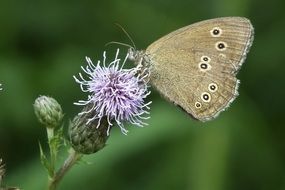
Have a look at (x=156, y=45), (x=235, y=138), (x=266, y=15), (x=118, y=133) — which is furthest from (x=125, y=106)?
(x=266, y=15)

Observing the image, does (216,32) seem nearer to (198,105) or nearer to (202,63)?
(202,63)

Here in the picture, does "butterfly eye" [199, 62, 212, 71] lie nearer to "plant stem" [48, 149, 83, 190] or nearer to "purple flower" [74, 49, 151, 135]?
"purple flower" [74, 49, 151, 135]

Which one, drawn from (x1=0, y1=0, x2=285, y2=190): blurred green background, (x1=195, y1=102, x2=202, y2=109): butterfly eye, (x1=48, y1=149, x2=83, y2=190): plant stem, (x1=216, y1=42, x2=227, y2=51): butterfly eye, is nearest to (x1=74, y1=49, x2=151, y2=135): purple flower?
(x1=48, y1=149, x2=83, y2=190): plant stem

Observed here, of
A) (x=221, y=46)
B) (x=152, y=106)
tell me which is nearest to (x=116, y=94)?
(x=221, y=46)

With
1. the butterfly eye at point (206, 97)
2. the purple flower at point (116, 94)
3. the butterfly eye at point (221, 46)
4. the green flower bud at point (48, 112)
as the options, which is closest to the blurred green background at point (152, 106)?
the green flower bud at point (48, 112)

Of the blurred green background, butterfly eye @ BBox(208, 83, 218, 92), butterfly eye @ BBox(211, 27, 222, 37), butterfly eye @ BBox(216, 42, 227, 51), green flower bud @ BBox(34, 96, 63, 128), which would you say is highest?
butterfly eye @ BBox(211, 27, 222, 37)

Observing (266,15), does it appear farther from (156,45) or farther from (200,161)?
(156,45)

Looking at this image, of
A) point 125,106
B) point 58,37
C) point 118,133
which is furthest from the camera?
point 58,37

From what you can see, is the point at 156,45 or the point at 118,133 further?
the point at 118,133
